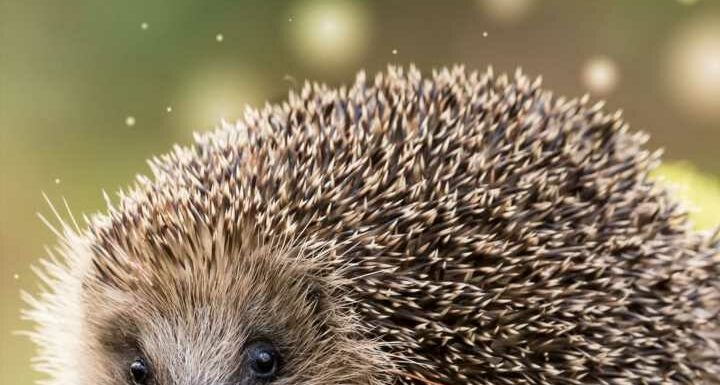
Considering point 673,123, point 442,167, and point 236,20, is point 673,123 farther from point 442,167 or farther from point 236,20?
point 236,20

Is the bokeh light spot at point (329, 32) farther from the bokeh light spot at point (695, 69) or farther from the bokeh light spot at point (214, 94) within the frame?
the bokeh light spot at point (695, 69)

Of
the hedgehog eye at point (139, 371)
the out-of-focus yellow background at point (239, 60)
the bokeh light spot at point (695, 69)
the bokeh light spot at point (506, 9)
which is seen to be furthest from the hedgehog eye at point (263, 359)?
the bokeh light spot at point (695, 69)

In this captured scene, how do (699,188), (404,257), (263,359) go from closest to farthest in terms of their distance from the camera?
(404,257), (263,359), (699,188)

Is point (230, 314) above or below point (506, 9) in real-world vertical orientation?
below

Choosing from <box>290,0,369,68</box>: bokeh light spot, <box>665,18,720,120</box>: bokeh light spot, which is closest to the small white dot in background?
<box>665,18,720,120</box>: bokeh light spot

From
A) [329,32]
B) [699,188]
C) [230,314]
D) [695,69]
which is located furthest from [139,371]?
[695,69]

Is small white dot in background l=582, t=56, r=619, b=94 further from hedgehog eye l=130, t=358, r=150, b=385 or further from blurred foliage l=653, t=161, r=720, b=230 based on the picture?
hedgehog eye l=130, t=358, r=150, b=385

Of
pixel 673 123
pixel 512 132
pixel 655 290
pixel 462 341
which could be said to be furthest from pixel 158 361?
pixel 673 123

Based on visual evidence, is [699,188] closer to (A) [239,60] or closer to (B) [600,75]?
(B) [600,75]
